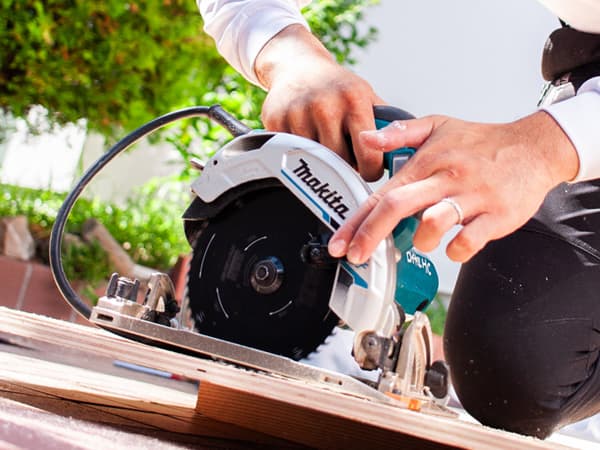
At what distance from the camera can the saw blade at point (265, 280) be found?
4.50ft

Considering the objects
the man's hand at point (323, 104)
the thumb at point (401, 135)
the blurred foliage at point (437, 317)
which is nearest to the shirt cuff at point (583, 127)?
the thumb at point (401, 135)

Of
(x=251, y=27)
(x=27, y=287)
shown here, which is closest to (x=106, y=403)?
(x=251, y=27)

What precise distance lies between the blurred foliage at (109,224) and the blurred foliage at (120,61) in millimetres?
404

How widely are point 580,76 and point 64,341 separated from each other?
1.36 m

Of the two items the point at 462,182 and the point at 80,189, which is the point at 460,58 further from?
the point at 462,182

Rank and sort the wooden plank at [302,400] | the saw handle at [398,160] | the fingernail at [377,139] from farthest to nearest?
the saw handle at [398,160]
the fingernail at [377,139]
the wooden plank at [302,400]

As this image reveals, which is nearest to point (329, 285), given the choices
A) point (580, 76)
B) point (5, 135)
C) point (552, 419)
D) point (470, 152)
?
point (470, 152)

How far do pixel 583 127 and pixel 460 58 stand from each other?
480cm

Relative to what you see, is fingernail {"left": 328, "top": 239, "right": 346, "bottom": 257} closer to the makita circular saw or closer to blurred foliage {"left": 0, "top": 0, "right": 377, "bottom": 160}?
the makita circular saw

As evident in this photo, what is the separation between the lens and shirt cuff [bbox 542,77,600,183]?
1.25 meters

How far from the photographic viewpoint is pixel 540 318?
70.5 inches

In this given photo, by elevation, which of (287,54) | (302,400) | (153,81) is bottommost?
(302,400)

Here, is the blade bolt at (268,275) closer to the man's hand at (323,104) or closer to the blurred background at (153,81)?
the man's hand at (323,104)

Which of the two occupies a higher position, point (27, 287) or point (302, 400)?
point (302, 400)
